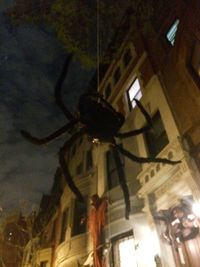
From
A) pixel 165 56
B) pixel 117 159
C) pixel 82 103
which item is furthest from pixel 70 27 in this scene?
pixel 117 159

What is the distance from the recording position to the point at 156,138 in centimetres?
1088

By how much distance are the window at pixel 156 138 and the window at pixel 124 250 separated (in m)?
3.38

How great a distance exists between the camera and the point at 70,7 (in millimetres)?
11844

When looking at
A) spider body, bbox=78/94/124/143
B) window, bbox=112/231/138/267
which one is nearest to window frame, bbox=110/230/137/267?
window, bbox=112/231/138/267

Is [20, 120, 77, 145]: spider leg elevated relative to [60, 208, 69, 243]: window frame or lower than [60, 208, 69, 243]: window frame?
lower

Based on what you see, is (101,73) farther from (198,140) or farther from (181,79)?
(198,140)

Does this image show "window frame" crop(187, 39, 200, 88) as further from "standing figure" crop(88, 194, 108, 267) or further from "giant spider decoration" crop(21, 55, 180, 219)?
"standing figure" crop(88, 194, 108, 267)

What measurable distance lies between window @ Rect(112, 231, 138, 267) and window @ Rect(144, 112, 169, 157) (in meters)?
3.38

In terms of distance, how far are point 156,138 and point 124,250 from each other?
457 centimetres

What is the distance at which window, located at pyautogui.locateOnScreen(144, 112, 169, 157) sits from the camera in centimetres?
1046

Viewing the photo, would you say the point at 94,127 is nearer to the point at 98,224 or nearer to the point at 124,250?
the point at 124,250

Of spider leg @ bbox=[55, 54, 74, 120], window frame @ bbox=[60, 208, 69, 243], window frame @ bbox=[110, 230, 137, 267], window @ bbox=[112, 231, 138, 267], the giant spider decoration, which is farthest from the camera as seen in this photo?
window frame @ bbox=[60, 208, 69, 243]

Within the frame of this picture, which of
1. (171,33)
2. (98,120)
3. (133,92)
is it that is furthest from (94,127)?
(133,92)

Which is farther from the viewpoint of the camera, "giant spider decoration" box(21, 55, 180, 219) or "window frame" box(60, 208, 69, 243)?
"window frame" box(60, 208, 69, 243)
